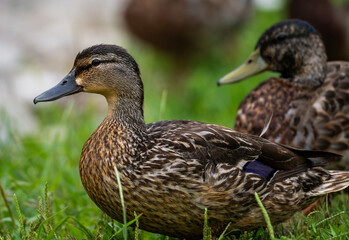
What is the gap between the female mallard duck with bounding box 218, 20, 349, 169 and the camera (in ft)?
12.7

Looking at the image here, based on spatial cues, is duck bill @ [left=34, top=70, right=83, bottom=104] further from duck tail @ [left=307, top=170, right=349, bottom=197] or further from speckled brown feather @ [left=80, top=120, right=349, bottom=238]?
duck tail @ [left=307, top=170, right=349, bottom=197]

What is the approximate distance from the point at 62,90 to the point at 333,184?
1.57m

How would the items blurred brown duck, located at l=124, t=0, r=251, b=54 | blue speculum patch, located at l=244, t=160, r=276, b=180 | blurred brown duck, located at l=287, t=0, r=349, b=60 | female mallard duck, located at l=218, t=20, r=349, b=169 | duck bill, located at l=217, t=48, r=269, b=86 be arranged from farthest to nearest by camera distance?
blurred brown duck, located at l=124, t=0, r=251, b=54, blurred brown duck, located at l=287, t=0, r=349, b=60, duck bill, located at l=217, t=48, r=269, b=86, female mallard duck, located at l=218, t=20, r=349, b=169, blue speculum patch, located at l=244, t=160, r=276, b=180

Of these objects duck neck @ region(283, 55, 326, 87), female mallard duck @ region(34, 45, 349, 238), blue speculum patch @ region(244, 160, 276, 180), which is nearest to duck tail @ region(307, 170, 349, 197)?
female mallard duck @ region(34, 45, 349, 238)

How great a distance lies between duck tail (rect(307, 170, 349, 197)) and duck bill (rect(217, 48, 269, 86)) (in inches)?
47.2

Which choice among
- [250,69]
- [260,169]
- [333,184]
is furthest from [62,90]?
[250,69]

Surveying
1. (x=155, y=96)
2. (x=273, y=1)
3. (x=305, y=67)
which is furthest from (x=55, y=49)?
(x=305, y=67)

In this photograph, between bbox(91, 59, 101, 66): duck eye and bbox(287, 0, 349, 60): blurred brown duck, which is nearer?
bbox(91, 59, 101, 66): duck eye

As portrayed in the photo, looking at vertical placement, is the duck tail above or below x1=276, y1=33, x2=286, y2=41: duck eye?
below

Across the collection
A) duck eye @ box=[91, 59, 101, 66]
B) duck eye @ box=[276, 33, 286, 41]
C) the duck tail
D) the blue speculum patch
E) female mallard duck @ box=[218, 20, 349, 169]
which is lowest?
the duck tail

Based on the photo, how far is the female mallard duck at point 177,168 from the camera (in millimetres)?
2904

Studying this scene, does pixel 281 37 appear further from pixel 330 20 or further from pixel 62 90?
pixel 330 20

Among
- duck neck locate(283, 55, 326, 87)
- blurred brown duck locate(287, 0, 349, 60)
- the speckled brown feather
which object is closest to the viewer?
the speckled brown feather

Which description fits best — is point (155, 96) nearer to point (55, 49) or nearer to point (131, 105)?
point (55, 49)
